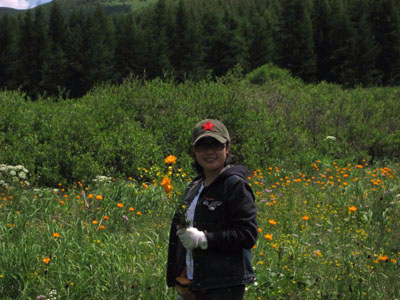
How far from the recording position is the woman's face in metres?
2.14

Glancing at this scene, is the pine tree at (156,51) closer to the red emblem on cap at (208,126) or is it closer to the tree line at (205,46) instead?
the tree line at (205,46)

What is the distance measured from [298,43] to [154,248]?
35341 millimetres

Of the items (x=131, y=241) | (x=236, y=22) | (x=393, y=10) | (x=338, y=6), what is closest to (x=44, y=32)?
(x=236, y=22)

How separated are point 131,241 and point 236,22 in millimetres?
40610

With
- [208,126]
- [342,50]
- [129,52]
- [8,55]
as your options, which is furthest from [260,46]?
[208,126]

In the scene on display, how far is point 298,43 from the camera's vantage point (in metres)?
36.6

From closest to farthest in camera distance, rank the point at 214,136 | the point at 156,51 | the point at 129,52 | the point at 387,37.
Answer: the point at 214,136 → the point at 387,37 → the point at 156,51 → the point at 129,52

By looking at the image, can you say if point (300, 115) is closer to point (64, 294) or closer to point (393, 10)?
point (64, 294)

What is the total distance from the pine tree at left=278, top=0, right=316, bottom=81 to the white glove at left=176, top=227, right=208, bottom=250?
1412 inches

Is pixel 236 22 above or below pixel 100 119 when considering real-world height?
above

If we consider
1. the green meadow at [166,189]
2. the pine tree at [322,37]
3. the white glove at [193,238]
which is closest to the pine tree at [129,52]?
the pine tree at [322,37]

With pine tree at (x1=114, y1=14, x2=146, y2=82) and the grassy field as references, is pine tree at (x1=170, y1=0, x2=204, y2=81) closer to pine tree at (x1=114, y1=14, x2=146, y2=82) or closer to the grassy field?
pine tree at (x1=114, y1=14, x2=146, y2=82)

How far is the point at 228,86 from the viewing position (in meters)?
10.3

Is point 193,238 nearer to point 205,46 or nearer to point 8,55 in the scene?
point 205,46
